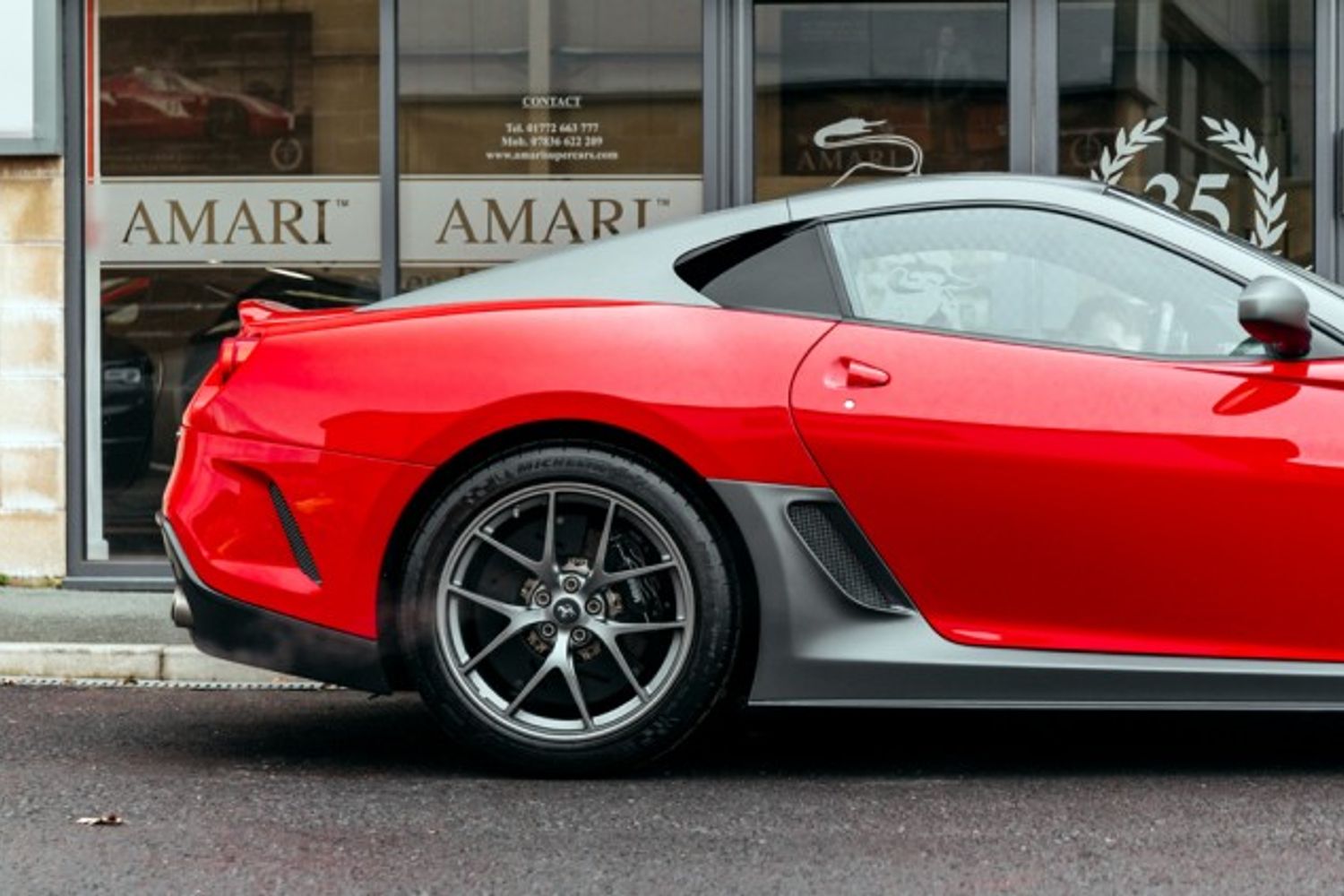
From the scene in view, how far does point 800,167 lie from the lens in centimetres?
1006

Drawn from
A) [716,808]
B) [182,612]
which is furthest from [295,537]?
[716,808]

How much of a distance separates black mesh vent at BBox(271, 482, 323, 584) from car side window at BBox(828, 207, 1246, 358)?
1394 mm

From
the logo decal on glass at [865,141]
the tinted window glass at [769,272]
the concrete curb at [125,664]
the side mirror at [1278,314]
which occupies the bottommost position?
the concrete curb at [125,664]

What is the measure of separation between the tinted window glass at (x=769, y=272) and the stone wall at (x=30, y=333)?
4982 millimetres

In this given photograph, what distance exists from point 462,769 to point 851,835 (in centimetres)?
122

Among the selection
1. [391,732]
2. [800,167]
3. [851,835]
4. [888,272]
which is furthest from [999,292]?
[800,167]

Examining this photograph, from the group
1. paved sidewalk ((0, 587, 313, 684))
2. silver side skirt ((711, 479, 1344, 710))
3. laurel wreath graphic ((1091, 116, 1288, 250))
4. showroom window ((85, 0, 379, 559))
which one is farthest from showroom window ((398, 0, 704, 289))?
silver side skirt ((711, 479, 1344, 710))

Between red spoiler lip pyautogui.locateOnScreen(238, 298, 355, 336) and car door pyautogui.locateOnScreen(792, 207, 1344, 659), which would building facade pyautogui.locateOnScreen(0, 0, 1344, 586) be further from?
car door pyautogui.locateOnScreen(792, 207, 1344, 659)

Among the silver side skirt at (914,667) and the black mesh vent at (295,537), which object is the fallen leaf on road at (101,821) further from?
the silver side skirt at (914,667)

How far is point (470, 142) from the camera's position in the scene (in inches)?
397

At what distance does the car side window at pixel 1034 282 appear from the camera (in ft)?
18.2

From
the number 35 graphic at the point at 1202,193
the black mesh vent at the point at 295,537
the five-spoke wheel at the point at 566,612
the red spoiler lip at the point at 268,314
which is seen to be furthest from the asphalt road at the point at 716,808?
the number 35 graphic at the point at 1202,193

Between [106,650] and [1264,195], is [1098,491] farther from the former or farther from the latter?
[1264,195]

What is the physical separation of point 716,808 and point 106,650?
318cm
